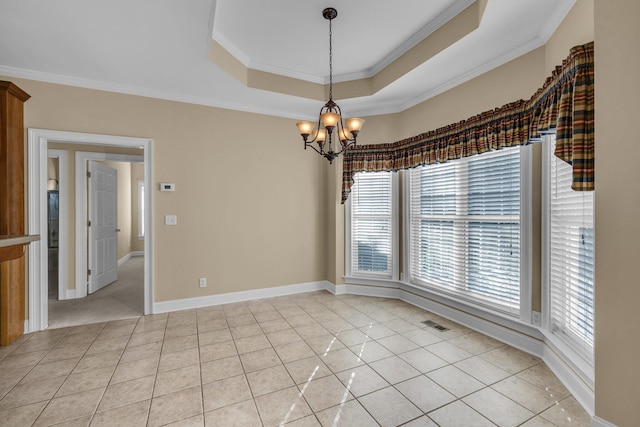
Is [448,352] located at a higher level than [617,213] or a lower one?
lower

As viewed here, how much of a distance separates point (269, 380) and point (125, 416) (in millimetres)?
957

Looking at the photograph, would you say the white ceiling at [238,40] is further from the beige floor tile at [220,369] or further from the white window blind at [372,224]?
the beige floor tile at [220,369]

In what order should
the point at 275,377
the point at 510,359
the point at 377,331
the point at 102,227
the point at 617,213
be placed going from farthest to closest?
1. the point at 102,227
2. the point at 377,331
3. the point at 510,359
4. the point at 275,377
5. the point at 617,213

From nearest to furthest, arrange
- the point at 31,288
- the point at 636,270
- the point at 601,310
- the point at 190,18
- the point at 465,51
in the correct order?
the point at 636,270, the point at 601,310, the point at 190,18, the point at 465,51, the point at 31,288

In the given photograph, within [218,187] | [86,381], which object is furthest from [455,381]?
[218,187]

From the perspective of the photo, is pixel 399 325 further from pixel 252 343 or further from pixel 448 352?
pixel 252 343

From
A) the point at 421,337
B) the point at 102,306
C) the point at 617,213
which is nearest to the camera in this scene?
the point at 617,213

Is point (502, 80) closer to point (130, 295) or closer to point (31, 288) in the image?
point (31, 288)

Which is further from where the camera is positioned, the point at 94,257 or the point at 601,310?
the point at 94,257

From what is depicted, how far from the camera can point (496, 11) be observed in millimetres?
2150

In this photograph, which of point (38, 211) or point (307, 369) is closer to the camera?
point (307, 369)

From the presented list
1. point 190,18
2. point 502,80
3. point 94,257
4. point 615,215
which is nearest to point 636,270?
point 615,215

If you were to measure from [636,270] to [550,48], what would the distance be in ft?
6.22

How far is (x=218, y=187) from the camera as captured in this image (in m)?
4.01
